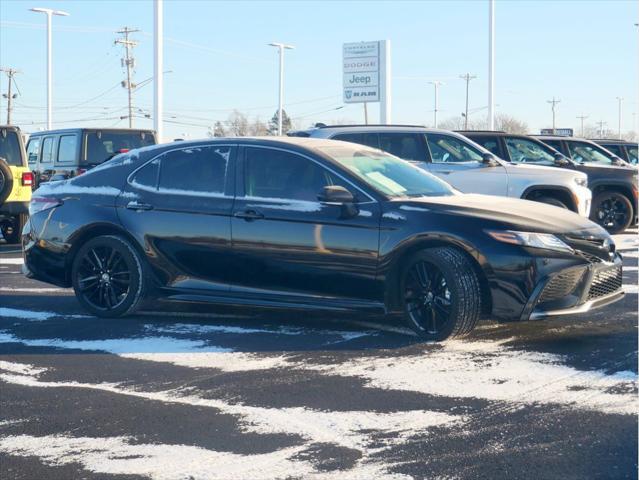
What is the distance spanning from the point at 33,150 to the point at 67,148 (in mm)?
1694

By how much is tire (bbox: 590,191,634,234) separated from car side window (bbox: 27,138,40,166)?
11052 mm

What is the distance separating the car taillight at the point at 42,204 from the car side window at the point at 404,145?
6.34m

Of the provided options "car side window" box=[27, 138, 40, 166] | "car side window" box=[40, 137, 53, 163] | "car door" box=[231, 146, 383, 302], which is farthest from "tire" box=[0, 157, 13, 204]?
"car door" box=[231, 146, 383, 302]

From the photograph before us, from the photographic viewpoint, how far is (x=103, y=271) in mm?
8344

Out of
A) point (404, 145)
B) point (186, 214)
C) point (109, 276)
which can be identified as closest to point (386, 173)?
point (186, 214)

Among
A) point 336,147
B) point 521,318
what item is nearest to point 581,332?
point 521,318

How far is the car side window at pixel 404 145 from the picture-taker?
557 inches

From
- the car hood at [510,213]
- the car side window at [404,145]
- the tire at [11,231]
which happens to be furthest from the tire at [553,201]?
the tire at [11,231]

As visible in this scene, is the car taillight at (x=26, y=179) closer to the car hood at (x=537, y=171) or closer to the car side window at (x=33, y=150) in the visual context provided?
the car side window at (x=33, y=150)

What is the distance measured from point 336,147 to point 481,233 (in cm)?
170

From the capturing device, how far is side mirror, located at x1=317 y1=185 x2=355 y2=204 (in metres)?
7.31

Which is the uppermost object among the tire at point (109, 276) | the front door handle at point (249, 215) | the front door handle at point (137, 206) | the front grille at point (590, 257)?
the front door handle at point (137, 206)

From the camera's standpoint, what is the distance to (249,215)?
25.3 feet

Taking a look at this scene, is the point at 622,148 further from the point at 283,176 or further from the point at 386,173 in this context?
the point at 283,176
